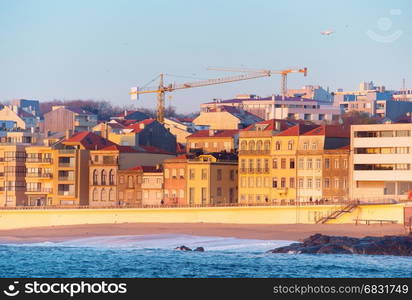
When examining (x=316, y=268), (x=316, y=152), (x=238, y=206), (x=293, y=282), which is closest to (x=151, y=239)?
(x=238, y=206)

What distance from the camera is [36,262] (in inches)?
3748

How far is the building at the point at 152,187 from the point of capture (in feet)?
424

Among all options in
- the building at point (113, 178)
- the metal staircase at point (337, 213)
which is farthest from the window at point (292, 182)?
the building at point (113, 178)

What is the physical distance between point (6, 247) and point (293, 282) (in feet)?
137

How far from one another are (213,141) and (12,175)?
824 inches

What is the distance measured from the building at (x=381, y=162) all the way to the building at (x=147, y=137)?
2976cm

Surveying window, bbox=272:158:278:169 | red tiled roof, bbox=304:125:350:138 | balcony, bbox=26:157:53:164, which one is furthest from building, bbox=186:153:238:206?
balcony, bbox=26:157:53:164

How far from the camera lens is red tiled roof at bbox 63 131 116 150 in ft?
445

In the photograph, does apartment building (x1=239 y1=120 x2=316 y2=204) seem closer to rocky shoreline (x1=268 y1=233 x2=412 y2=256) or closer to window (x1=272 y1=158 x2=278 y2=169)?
window (x1=272 y1=158 x2=278 y2=169)

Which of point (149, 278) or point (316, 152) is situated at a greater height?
point (316, 152)

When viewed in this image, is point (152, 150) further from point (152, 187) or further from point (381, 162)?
point (381, 162)

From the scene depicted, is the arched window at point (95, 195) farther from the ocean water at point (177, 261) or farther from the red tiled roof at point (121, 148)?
the ocean water at point (177, 261)

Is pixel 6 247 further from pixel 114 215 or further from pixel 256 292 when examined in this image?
pixel 256 292

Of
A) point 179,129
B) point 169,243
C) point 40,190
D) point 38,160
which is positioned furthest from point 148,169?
point 179,129
